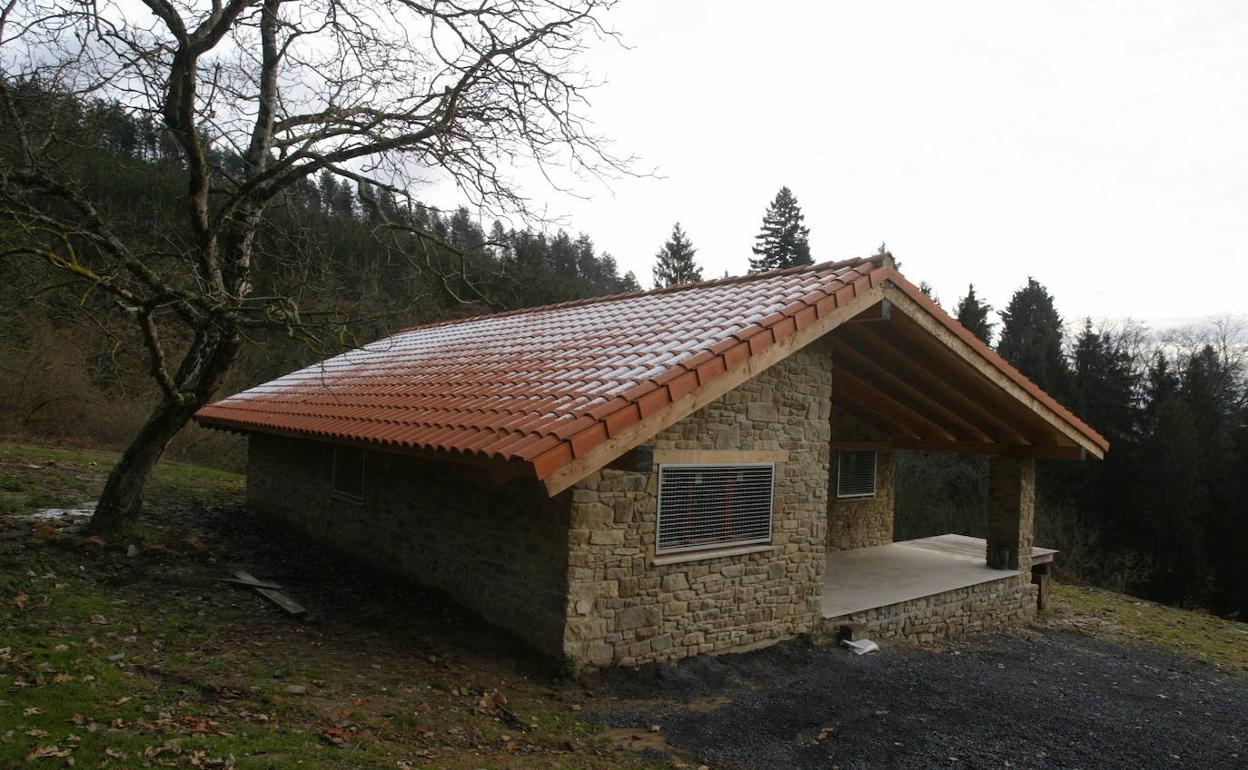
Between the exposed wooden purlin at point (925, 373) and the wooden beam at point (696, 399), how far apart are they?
1365mm

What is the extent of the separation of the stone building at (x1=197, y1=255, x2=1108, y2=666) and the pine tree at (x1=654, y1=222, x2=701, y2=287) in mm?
37840

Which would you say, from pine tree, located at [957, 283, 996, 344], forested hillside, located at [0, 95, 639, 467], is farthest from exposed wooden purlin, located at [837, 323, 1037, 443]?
pine tree, located at [957, 283, 996, 344]

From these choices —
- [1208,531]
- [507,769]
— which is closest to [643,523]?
[507,769]

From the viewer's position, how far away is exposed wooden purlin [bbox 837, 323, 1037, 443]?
932 cm

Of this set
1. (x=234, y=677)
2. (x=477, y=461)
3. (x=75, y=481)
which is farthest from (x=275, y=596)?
(x=75, y=481)

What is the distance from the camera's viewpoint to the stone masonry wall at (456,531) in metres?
6.68

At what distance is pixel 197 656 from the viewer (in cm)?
587

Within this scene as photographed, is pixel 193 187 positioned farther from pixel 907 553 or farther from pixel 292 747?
pixel 907 553

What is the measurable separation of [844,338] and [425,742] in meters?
6.76

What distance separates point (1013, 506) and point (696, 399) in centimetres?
756

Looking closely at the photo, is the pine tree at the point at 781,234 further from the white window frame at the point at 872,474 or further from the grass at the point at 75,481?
the grass at the point at 75,481

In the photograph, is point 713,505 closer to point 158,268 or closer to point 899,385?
point 899,385

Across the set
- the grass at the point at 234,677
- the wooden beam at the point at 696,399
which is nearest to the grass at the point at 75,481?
the grass at the point at 234,677

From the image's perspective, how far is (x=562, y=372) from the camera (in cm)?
767
